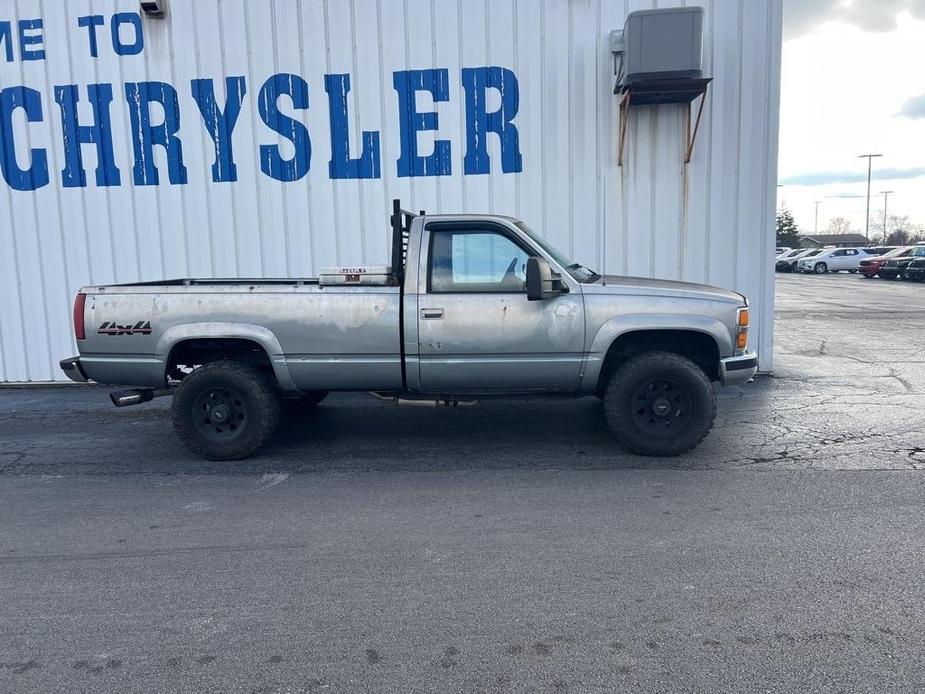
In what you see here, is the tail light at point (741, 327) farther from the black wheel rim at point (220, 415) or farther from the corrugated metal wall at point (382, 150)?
the black wheel rim at point (220, 415)

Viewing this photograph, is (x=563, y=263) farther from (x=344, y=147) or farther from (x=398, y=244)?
(x=344, y=147)

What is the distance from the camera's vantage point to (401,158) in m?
9.37

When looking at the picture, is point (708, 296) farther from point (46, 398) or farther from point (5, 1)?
point (5, 1)

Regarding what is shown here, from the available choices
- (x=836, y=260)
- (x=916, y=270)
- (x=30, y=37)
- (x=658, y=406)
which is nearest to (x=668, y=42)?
(x=658, y=406)

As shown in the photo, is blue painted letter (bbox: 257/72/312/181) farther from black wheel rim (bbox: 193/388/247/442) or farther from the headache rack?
black wheel rim (bbox: 193/388/247/442)

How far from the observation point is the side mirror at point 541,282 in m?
5.46

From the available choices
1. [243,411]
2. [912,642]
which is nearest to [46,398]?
[243,411]

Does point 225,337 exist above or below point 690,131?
below

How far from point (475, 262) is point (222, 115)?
5.35 m

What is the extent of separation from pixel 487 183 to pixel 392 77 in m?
1.85

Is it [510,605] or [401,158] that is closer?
[510,605]

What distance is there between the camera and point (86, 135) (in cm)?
952

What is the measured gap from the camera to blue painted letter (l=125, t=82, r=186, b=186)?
9.43 m

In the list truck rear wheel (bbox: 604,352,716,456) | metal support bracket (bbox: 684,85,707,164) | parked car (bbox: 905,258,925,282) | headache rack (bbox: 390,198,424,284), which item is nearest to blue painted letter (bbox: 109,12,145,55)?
headache rack (bbox: 390,198,424,284)
